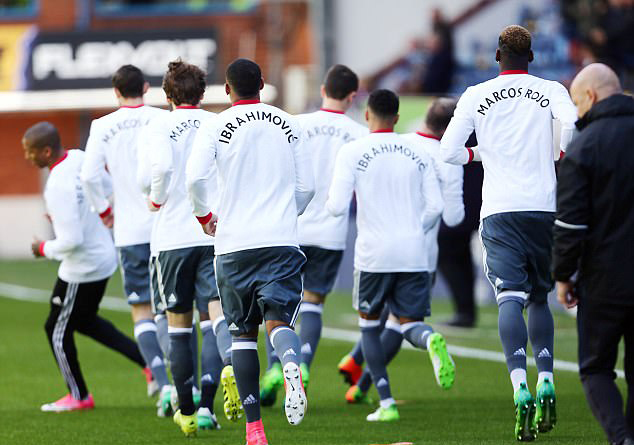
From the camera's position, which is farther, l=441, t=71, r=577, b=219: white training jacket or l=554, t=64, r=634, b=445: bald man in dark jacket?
l=441, t=71, r=577, b=219: white training jacket

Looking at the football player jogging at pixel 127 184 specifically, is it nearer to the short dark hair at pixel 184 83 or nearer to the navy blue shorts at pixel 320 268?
the short dark hair at pixel 184 83

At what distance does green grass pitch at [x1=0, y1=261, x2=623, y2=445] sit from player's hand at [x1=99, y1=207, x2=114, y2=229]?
4.60 feet

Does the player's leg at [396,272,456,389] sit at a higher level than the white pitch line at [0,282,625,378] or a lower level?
higher

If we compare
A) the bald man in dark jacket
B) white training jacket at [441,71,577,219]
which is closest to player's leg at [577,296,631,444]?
the bald man in dark jacket

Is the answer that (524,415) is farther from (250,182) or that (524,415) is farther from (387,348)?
(387,348)

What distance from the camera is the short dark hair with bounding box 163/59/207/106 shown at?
854 centimetres

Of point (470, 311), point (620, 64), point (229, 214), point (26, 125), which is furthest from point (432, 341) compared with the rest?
point (26, 125)

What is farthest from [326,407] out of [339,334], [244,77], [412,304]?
[339,334]

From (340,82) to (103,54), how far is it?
21.8m

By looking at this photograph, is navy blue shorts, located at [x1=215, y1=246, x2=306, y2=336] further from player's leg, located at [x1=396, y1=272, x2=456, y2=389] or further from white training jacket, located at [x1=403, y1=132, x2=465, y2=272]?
white training jacket, located at [x1=403, y1=132, x2=465, y2=272]

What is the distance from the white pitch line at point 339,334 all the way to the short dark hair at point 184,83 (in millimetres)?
3217

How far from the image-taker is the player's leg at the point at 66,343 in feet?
32.8

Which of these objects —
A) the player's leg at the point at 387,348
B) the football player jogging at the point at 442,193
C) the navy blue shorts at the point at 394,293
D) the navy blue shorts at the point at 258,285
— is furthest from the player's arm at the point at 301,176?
the player's leg at the point at 387,348

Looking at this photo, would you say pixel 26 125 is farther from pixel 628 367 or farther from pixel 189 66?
pixel 628 367
